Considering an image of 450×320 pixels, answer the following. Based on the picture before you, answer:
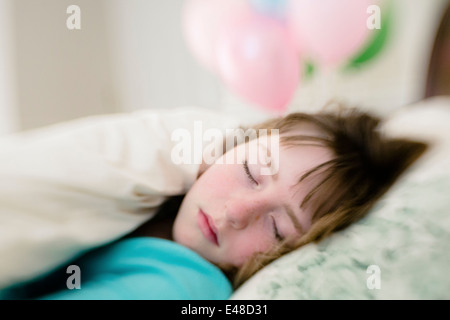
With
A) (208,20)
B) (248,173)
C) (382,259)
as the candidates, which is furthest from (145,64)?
(382,259)

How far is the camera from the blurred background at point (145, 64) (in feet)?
4.12

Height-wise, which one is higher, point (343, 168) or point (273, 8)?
point (273, 8)

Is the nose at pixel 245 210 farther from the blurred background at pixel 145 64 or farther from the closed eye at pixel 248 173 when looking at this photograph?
the blurred background at pixel 145 64

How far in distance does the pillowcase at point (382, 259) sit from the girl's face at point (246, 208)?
0.16 feet

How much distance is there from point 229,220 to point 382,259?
20 cm

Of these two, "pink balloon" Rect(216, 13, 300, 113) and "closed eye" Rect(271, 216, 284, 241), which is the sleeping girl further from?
"pink balloon" Rect(216, 13, 300, 113)

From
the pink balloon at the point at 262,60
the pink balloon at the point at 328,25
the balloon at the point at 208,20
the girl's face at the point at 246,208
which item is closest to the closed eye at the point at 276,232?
the girl's face at the point at 246,208

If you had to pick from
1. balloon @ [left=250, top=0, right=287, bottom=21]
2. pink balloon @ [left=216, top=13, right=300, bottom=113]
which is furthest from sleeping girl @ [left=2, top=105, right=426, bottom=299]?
balloon @ [left=250, top=0, right=287, bottom=21]

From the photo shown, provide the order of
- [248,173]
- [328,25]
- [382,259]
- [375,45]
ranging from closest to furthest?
[382,259]
[248,173]
[328,25]
[375,45]

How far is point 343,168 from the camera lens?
1.95 ft

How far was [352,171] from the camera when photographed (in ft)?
1.99

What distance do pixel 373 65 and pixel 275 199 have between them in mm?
999

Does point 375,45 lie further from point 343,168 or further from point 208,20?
point 343,168

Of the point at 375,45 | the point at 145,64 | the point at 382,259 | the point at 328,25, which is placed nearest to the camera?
the point at 382,259
